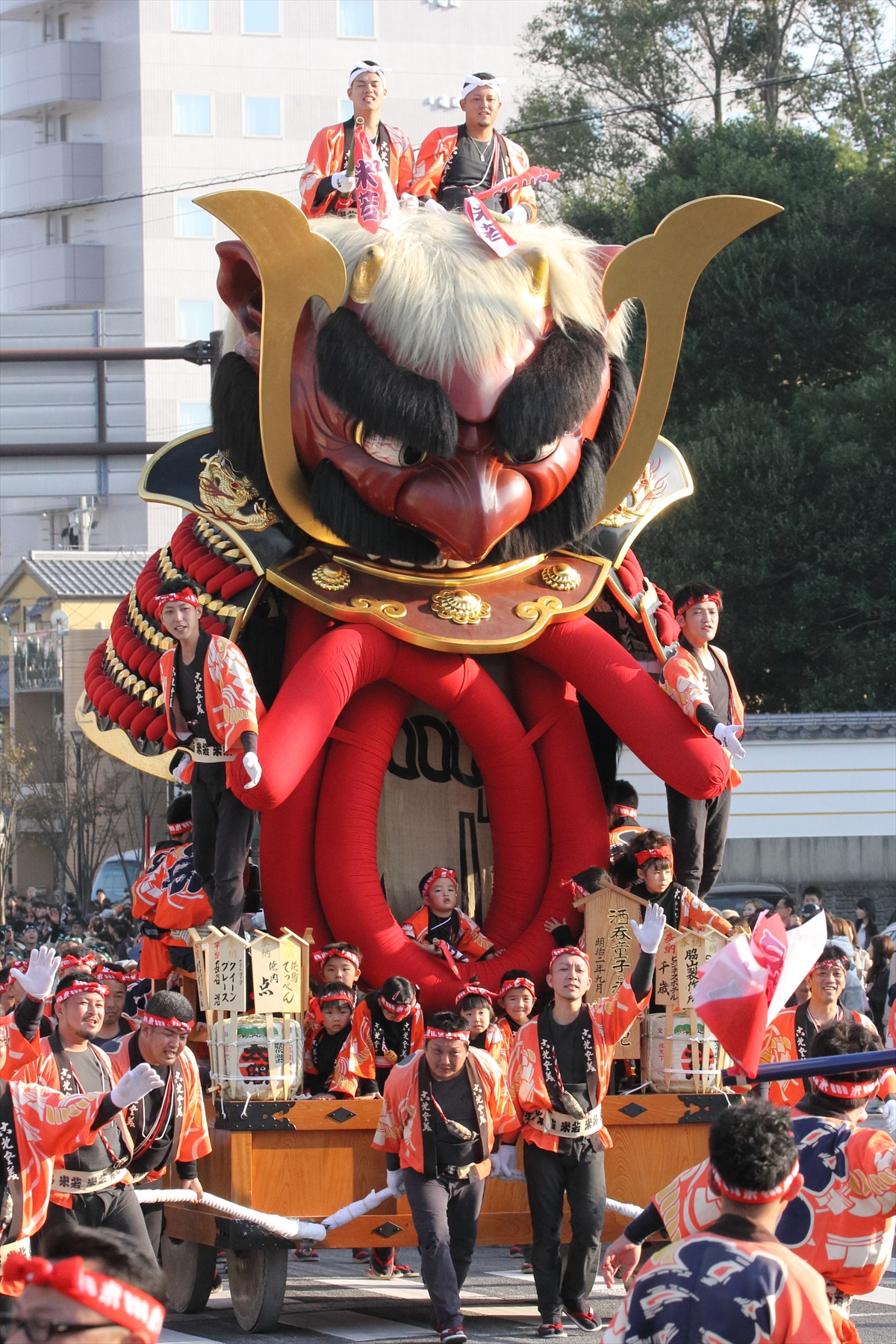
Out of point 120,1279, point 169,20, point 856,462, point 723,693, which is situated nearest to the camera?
point 120,1279

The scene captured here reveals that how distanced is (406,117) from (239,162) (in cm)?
366

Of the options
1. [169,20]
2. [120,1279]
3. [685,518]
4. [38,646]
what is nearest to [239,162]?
[169,20]

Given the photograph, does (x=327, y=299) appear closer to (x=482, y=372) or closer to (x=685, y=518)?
(x=482, y=372)

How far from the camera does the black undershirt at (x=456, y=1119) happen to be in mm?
7648

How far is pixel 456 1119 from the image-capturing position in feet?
25.3

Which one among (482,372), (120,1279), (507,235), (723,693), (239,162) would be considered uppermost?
(239,162)

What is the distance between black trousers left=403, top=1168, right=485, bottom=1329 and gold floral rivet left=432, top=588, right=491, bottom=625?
7.77 ft

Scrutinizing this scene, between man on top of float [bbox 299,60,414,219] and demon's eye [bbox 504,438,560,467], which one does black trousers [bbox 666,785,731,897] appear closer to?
demon's eye [bbox 504,438,560,467]

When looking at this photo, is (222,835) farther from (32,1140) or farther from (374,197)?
(374,197)

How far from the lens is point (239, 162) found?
143 feet

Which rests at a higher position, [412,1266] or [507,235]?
[507,235]

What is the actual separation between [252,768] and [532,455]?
1.78 m

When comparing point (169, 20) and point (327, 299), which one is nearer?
point (327, 299)

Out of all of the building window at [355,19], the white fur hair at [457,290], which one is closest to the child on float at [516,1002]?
the white fur hair at [457,290]
